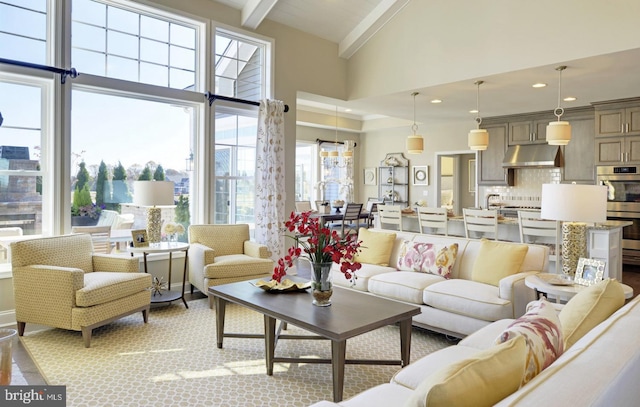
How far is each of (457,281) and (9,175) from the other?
4.21 meters

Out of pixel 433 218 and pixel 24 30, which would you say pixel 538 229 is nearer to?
pixel 433 218

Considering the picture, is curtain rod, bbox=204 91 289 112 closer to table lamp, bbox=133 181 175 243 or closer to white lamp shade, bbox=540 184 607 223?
table lamp, bbox=133 181 175 243

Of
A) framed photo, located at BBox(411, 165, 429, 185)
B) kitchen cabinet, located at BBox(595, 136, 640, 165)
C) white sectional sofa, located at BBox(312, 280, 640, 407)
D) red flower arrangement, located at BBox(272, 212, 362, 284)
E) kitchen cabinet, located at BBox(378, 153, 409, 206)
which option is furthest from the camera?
kitchen cabinet, located at BBox(378, 153, 409, 206)

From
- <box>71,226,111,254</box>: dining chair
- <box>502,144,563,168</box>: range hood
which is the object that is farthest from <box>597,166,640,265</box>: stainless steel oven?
<box>71,226,111,254</box>: dining chair

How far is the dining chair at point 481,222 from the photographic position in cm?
522

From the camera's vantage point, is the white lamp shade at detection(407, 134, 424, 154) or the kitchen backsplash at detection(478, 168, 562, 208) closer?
the white lamp shade at detection(407, 134, 424, 154)

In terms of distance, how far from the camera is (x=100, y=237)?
4.59 meters

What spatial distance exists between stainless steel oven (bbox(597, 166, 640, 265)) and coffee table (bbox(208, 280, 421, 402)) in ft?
17.7

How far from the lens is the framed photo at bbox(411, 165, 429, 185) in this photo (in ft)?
32.4

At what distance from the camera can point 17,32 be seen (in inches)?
157

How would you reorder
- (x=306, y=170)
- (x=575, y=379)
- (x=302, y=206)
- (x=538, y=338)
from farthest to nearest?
(x=306, y=170)
(x=302, y=206)
(x=538, y=338)
(x=575, y=379)

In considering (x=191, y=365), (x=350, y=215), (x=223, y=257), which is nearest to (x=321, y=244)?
(x=191, y=365)

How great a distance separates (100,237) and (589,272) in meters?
4.54

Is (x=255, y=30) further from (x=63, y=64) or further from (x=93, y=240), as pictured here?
(x=93, y=240)
